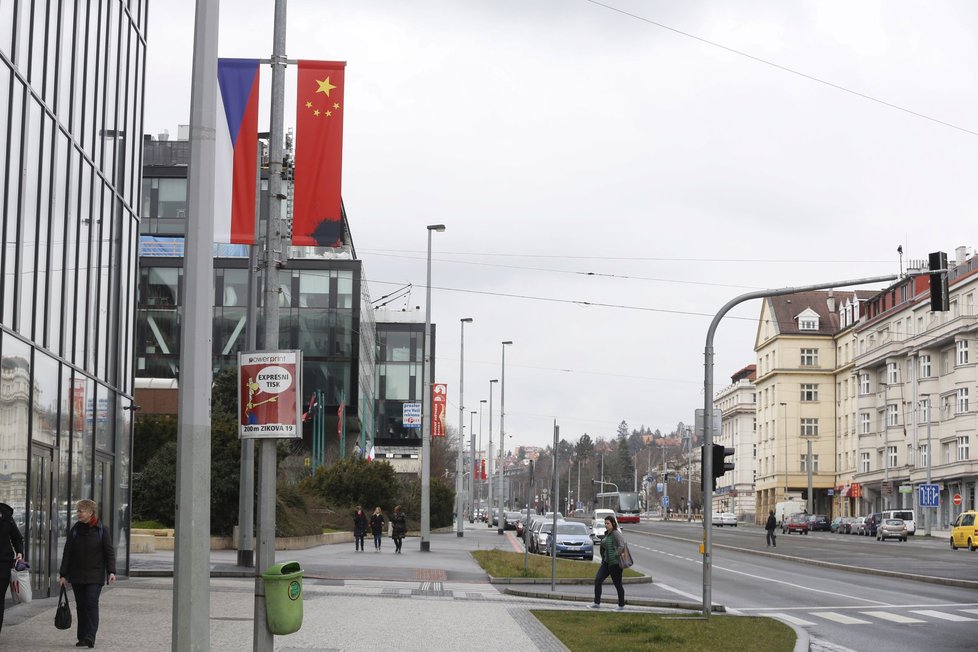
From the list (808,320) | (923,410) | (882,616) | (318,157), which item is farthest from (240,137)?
(808,320)

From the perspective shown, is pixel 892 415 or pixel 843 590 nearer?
pixel 843 590

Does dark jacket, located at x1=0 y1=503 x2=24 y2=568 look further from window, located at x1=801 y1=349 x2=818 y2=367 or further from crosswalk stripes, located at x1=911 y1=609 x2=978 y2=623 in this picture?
window, located at x1=801 y1=349 x2=818 y2=367

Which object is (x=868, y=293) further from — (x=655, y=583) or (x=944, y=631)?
(x=944, y=631)

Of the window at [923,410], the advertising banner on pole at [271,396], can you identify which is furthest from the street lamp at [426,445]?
the window at [923,410]

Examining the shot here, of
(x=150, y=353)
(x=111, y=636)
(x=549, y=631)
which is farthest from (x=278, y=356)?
(x=150, y=353)

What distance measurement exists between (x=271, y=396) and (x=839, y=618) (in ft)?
49.5

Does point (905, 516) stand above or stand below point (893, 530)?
above

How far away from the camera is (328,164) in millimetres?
13984

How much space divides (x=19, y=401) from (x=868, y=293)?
125m

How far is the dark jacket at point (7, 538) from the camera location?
13867 mm

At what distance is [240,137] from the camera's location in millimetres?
13188

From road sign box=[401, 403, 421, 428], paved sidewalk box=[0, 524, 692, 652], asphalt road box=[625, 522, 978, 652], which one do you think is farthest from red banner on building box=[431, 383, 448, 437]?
paved sidewalk box=[0, 524, 692, 652]

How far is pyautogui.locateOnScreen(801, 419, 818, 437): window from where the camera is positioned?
130375 mm

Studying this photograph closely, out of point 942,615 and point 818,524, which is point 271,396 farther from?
point 818,524
